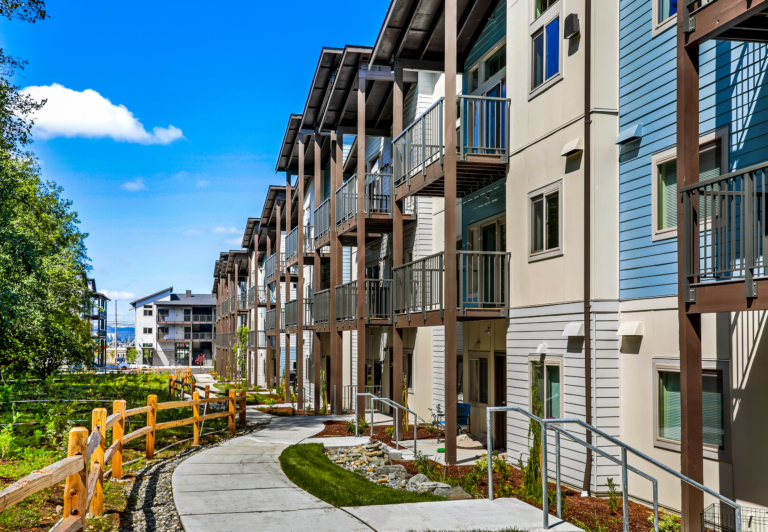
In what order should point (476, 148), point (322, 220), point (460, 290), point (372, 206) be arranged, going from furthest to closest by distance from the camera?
point (322, 220) → point (372, 206) → point (460, 290) → point (476, 148)

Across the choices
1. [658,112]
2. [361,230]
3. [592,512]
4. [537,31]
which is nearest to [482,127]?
[537,31]

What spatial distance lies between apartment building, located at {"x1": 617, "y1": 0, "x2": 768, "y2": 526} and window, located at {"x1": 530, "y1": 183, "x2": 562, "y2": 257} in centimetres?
147

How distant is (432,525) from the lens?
7.89m

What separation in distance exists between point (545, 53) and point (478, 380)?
27.8 feet

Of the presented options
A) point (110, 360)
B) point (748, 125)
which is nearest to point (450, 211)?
point (748, 125)

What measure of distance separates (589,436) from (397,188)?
907 cm

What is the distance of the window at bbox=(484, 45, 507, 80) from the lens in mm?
17328

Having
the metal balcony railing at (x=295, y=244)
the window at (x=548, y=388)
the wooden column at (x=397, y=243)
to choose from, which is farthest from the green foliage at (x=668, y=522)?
the metal balcony railing at (x=295, y=244)

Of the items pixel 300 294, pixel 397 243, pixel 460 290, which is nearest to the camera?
pixel 460 290

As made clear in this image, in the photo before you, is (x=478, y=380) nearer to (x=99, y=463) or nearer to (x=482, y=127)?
(x=482, y=127)

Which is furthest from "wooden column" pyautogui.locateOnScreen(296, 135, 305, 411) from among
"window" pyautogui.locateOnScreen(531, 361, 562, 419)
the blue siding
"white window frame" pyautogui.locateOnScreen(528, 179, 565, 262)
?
the blue siding

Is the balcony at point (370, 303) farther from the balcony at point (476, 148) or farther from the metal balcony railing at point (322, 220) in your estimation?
the balcony at point (476, 148)

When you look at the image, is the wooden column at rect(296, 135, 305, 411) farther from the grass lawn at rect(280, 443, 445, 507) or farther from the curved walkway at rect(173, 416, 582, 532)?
the curved walkway at rect(173, 416, 582, 532)

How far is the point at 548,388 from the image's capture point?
13.3 metres
